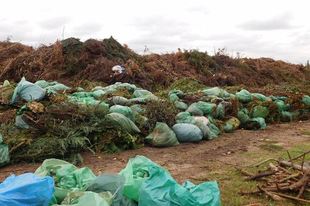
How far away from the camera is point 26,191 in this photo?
215 centimetres

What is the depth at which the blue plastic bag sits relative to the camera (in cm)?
205

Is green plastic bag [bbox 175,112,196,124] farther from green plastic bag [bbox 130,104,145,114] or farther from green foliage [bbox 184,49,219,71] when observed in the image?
green foliage [bbox 184,49,219,71]

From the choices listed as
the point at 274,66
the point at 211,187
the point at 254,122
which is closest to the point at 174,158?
the point at 211,187

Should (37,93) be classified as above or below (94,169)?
above

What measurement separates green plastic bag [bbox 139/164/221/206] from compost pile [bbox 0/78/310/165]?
248cm

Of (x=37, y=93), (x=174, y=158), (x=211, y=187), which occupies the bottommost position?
(x=174, y=158)

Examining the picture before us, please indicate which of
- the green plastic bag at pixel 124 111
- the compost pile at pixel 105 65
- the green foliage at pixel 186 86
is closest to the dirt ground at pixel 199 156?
the green plastic bag at pixel 124 111

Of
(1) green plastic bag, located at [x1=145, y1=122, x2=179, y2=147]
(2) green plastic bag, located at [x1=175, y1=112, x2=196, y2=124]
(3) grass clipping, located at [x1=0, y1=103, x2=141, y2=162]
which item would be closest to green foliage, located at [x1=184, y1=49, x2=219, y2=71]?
(2) green plastic bag, located at [x1=175, y1=112, x2=196, y2=124]

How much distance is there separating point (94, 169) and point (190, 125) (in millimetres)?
2291

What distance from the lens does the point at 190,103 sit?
7.50 meters

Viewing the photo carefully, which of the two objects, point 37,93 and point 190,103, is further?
point 190,103

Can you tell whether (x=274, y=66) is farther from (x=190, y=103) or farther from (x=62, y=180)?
(x=62, y=180)

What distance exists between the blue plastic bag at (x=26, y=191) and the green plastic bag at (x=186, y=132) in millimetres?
3962

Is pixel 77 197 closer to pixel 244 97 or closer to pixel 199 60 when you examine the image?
pixel 244 97
